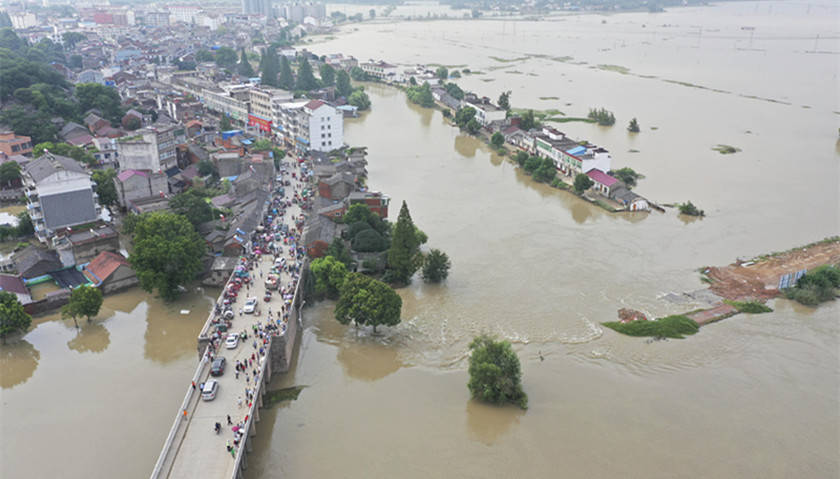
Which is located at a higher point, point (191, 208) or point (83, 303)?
point (191, 208)

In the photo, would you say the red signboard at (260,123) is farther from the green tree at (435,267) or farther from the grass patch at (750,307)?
the grass patch at (750,307)

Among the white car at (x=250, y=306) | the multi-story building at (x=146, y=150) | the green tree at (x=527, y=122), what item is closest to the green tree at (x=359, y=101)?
the green tree at (x=527, y=122)

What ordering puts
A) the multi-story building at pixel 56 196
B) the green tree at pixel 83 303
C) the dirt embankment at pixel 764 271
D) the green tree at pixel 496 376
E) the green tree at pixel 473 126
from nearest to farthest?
the green tree at pixel 496 376 → the green tree at pixel 83 303 → the dirt embankment at pixel 764 271 → the multi-story building at pixel 56 196 → the green tree at pixel 473 126

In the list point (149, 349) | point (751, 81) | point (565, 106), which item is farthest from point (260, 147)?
point (751, 81)

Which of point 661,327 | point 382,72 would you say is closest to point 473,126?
point 382,72

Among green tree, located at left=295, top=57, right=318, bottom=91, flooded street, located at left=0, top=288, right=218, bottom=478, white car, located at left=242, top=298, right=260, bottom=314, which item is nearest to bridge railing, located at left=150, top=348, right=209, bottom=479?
flooded street, located at left=0, top=288, right=218, bottom=478

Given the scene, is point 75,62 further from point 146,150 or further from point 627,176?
point 627,176
